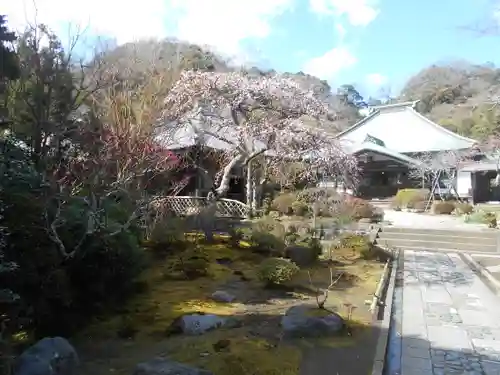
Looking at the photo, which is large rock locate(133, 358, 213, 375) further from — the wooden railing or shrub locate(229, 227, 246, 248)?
the wooden railing

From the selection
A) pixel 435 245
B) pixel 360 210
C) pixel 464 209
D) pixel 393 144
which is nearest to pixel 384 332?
pixel 435 245

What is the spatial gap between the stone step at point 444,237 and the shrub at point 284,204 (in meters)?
3.65

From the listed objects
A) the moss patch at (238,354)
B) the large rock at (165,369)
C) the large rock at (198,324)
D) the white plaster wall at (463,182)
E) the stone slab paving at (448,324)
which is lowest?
the stone slab paving at (448,324)

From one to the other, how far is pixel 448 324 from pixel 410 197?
60.0 ft

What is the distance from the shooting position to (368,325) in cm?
610

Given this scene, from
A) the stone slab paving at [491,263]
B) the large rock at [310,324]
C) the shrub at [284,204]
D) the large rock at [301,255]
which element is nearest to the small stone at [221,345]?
the large rock at [310,324]

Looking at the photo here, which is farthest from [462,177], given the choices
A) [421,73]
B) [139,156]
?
[421,73]

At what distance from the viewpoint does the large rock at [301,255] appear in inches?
409

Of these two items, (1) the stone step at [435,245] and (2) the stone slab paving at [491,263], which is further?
(1) the stone step at [435,245]

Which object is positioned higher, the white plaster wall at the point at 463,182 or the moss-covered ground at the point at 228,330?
the white plaster wall at the point at 463,182

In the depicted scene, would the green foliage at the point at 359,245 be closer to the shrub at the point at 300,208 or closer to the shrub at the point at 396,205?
the shrub at the point at 300,208

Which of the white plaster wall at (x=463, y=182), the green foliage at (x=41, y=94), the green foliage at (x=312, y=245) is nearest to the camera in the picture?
the green foliage at (x=41, y=94)

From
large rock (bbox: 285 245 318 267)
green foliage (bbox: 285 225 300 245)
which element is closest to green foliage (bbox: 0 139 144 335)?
large rock (bbox: 285 245 318 267)

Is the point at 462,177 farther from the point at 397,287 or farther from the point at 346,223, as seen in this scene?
the point at 397,287
